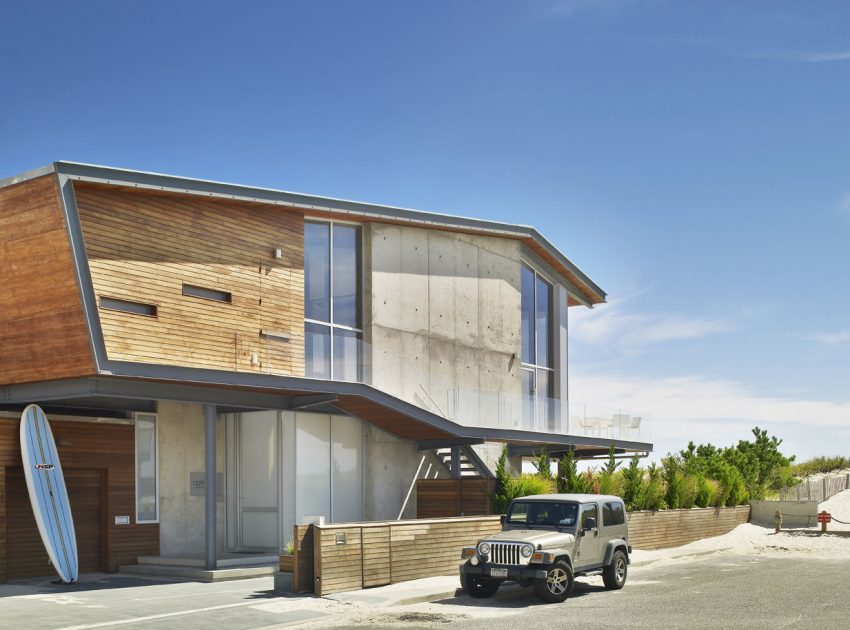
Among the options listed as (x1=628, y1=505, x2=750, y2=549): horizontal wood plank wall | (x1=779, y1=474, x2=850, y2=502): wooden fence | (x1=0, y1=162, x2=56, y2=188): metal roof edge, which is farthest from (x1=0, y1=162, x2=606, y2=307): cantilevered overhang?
(x1=779, y1=474, x2=850, y2=502): wooden fence

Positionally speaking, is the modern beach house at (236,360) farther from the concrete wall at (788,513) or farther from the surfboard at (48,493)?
the concrete wall at (788,513)

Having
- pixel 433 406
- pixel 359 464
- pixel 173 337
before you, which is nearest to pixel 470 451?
pixel 433 406

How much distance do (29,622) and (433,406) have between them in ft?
48.6

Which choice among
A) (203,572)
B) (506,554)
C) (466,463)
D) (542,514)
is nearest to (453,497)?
(466,463)

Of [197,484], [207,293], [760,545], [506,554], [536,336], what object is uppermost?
[207,293]

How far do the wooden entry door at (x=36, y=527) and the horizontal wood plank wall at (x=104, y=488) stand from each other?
0.9 inches

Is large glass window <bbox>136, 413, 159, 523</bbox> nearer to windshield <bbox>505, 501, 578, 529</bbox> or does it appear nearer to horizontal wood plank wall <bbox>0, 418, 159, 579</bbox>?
horizontal wood plank wall <bbox>0, 418, 159, 579</bbox>

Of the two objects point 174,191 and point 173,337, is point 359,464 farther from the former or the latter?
point 174,191

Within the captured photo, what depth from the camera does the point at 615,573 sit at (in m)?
18.6

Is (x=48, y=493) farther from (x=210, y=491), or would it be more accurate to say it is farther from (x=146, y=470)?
(x=210, y=491)

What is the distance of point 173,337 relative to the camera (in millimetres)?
21641

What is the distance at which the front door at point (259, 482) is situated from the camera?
2495 cm

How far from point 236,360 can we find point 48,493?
4.92 m

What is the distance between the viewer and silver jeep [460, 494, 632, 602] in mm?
16766
